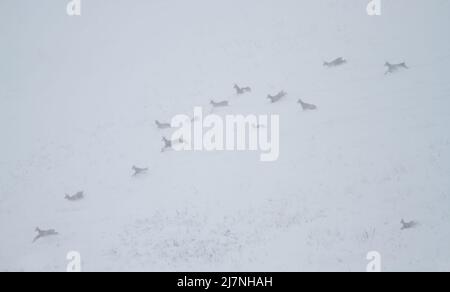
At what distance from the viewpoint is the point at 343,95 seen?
16938mm

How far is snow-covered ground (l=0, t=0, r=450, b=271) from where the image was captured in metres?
11.4

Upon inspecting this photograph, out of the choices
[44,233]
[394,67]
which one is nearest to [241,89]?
[394,67]

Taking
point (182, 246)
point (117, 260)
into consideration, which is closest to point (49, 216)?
point (117, 260)

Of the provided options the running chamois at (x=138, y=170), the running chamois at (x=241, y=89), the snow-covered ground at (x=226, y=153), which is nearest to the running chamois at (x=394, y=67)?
the snow-covered ground at (x=226, y=153)

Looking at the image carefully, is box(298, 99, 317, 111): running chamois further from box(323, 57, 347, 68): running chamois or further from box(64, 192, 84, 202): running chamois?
box(64, 192, 84, 202): running chamois

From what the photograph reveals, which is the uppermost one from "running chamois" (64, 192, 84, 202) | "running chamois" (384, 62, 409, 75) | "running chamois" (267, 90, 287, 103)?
"running chamois" (384, 62, 409, 75)

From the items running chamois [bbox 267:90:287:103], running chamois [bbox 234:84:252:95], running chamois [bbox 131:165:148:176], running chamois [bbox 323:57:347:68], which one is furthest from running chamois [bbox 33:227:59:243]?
running chamois [bbox 323:57:347:68]

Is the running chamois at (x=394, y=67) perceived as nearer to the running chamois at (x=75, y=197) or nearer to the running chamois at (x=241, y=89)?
the running chamois at (x=241, y=89)

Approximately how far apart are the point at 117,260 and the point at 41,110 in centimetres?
872

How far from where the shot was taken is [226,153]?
1434 cm

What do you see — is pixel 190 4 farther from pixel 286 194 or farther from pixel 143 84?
pixel 286 194

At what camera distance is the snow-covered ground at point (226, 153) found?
37.3 feet

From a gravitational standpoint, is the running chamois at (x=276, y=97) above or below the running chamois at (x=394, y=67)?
below

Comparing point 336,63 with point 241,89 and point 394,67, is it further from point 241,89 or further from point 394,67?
point 241,89
